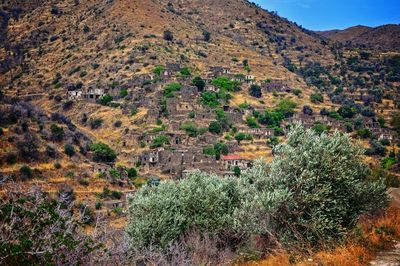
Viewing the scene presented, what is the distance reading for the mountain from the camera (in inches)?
5241

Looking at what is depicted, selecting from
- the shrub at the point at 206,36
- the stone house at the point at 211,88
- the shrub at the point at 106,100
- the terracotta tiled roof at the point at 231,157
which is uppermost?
the shrub at the point at 206,36

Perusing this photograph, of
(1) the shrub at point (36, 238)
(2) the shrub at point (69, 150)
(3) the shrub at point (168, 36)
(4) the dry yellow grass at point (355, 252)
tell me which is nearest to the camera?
(1) the shrub at point (36, 238)

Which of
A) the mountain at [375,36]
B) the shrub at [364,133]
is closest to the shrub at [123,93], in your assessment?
the shrub at [364,133]

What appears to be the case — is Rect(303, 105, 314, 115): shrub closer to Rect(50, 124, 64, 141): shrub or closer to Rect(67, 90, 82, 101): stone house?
Rect(67, 90, 82, 101): stone house

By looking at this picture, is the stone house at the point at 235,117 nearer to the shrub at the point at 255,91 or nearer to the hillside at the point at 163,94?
the hillside at the point at 163,94

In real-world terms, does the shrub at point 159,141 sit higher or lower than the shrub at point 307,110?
lower

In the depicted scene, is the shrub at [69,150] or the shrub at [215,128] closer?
the shrub at [69,150]

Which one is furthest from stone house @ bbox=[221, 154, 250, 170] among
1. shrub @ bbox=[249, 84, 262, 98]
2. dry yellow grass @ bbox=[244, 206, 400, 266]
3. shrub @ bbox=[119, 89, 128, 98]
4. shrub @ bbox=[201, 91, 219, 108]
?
dry yellow grass @ bbox=[244, 206, 400, 266]

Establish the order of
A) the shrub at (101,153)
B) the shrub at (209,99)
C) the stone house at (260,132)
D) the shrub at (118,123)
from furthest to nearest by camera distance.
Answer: the shrub at (209,99) → the stone house at (260,132) → the shrub at (118,123) → the shrub at (101,153)

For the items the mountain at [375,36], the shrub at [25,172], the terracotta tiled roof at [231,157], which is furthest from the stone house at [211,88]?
the mountain at [375,36]

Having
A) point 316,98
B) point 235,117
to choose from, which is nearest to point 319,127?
point 235,117

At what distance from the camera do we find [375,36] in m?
152

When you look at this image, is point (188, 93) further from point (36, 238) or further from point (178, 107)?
point (36, 238)

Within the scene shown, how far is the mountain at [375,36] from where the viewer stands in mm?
133125
